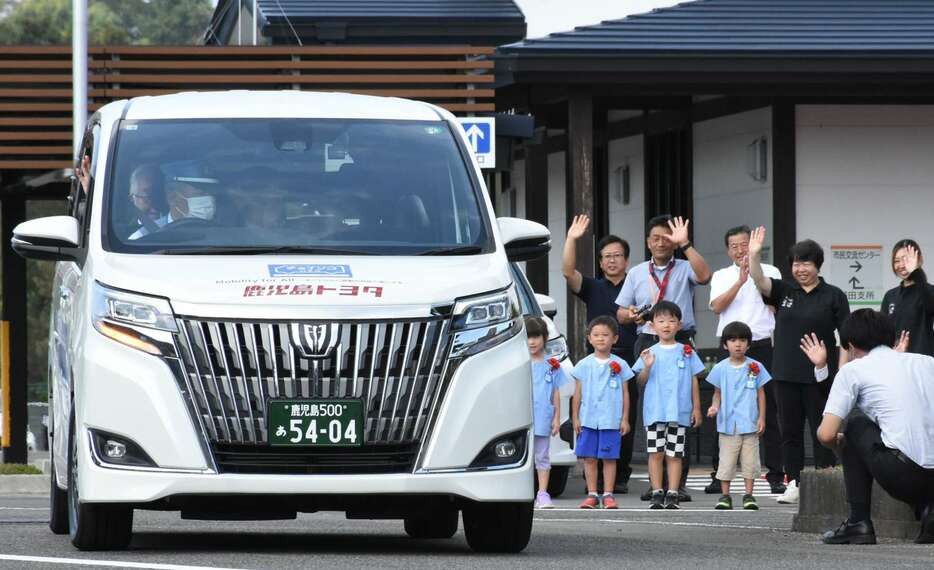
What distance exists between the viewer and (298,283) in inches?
339

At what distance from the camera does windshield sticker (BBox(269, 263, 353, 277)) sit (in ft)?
28.6

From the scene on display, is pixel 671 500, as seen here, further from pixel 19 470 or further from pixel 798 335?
pixel 19 470

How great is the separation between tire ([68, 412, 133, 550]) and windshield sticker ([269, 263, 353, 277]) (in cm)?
114

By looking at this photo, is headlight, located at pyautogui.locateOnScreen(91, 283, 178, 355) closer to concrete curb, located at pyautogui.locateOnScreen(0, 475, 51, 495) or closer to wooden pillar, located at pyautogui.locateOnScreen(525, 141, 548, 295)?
concrete curb, located at pyautogui.locateOnScreen(0, 475, 51, 495)

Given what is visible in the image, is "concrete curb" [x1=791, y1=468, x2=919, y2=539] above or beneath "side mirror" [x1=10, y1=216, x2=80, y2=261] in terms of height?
beneath

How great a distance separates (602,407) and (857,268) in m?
7.38

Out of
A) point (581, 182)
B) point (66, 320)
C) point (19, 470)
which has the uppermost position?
point (581, 182)

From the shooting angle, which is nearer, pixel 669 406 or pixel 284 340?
pixel 284 340

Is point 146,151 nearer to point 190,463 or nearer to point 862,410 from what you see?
point 190,463

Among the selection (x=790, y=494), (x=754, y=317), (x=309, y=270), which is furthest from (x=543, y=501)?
(x=309, y=270)

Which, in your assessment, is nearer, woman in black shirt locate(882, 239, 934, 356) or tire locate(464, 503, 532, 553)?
tire locate(464, 503, 532, 553)

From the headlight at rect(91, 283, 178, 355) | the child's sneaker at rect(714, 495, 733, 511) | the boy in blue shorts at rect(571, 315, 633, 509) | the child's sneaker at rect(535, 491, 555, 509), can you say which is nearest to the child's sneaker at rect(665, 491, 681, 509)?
the child's sneaker at rect(714, 495, 733, 511)

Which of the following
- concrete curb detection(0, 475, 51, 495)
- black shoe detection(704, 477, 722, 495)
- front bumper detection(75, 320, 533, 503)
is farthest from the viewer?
concrete curb detection(0, 475, 51, 495)

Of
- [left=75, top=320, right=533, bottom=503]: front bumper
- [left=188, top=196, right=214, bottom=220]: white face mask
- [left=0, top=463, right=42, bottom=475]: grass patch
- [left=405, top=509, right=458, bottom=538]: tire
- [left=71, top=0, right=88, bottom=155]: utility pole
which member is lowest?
[left=0, top=463, right=42, bottom=475]: grass patch
